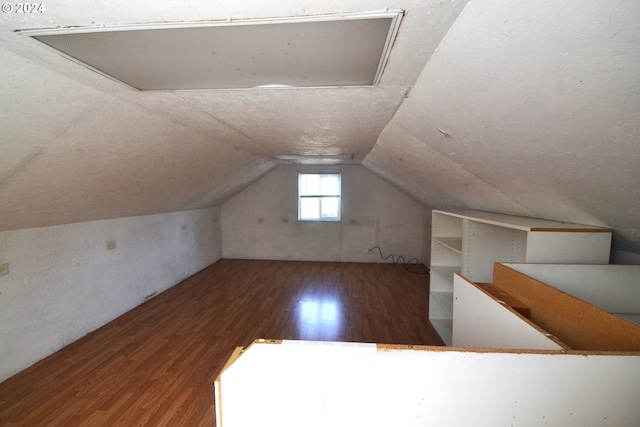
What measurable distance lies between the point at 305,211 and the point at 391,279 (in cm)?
244

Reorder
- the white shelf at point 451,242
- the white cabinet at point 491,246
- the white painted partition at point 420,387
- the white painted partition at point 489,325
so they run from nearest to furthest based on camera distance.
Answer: the white painted partition at point 420,387 → the white painted partition at point 489,325 → the white cabinet at point 491,246 → the white shelf at point 451,242

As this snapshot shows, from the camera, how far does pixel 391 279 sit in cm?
460

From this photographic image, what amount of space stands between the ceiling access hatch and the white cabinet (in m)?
1.51

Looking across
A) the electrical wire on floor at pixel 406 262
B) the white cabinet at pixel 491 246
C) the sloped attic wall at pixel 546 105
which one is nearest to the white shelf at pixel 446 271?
the white cabinet at pixel 491 246

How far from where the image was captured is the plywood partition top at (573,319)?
3.05 ft

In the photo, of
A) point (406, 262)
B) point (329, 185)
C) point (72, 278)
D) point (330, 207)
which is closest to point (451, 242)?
point (406, 262)

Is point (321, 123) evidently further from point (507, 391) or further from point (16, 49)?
point (507, 391)

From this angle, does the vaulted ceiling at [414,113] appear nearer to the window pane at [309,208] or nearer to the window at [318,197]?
the window at [318,197]

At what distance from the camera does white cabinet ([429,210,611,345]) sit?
5.26 feet

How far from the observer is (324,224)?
573 cm

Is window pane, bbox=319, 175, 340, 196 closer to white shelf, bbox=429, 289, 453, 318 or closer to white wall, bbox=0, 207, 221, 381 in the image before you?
white wall, bbox=0, 207, 221, 381

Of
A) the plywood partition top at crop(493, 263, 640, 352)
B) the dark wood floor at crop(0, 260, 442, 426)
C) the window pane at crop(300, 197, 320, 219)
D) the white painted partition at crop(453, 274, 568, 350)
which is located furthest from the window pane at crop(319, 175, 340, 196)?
the plywood partition top at crop(493, 263, 640, 352)

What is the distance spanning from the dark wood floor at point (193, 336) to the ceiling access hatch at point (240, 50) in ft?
7.06

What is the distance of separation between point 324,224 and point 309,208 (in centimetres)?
52
